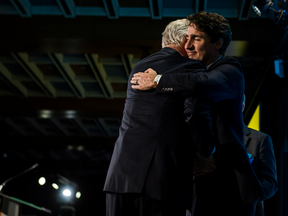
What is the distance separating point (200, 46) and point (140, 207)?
2.26 ft

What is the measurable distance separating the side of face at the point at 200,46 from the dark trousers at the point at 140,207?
2.00ft

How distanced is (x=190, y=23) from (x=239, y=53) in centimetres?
458

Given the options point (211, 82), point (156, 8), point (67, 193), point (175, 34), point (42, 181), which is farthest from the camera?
point (67, 193)

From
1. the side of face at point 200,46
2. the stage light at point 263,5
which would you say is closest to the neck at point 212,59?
the side of face at point 200,46

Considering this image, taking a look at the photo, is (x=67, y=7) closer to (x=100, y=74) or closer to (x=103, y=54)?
(x=103, y=54)

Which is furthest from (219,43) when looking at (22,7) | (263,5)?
(22,7)

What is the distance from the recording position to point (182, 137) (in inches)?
44.9

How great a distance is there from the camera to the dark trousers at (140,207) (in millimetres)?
1051

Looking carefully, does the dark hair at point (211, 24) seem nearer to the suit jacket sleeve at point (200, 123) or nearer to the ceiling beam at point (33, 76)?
the suit jacket sleeve at point (200, 123)

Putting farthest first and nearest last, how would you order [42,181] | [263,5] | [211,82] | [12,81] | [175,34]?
[12,81] → [42,181] → [263,5] → [175,34] → [211,82]

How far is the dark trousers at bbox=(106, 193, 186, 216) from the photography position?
1.05 metres

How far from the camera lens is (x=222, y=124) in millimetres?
1259

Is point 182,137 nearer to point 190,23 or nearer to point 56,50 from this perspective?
point 190,23

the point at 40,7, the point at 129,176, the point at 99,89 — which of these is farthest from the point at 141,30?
the point at 129,176
